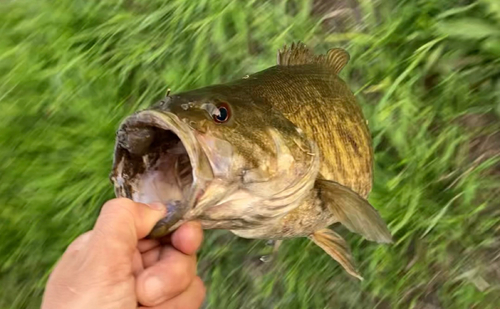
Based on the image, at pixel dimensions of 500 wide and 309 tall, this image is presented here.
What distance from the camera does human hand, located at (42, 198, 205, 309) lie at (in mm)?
1212

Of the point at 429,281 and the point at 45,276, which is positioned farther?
the point at 45,276

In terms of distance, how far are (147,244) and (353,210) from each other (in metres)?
0.53

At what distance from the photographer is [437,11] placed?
2.36 m

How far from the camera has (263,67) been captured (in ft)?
8.89

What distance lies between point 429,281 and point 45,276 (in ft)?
6.17

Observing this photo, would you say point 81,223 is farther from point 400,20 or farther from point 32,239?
point 400,20

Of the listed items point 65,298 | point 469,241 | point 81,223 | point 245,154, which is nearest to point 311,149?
point 245,154

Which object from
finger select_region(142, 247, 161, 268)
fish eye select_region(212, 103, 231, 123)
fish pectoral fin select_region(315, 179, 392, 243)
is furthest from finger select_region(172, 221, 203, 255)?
fish pectoral fin select_region(315, 179, 392, 243)

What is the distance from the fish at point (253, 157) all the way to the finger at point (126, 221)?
0.03 m

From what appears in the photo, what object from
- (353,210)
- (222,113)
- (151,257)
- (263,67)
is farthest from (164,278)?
(263,67)

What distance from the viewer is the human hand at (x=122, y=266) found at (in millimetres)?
1212

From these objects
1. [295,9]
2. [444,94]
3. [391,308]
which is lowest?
[391,308]

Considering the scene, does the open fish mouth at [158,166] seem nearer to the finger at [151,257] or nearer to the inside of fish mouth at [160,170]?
the inside of fish mouth at [160,170]

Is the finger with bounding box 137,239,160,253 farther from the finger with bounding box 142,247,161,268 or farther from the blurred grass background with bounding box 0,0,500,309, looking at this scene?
the blurred grass background with bounding box 0,0,500,309
